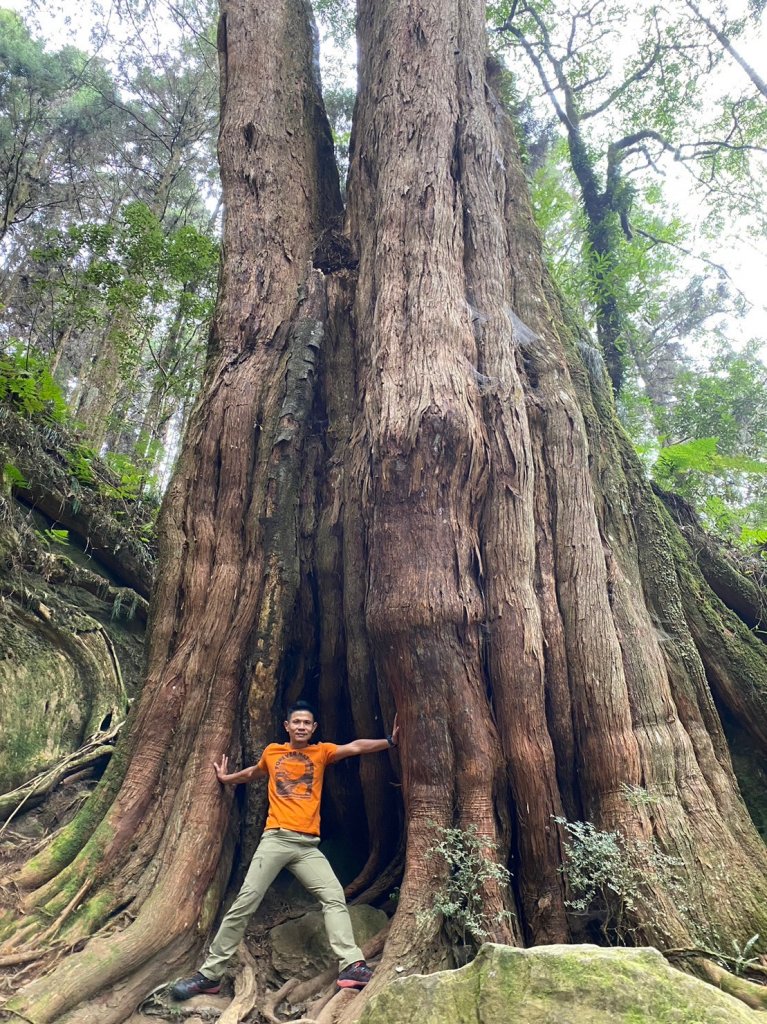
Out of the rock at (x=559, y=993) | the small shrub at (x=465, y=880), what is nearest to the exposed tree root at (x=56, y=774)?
the small shrub at (x=465, y=880)

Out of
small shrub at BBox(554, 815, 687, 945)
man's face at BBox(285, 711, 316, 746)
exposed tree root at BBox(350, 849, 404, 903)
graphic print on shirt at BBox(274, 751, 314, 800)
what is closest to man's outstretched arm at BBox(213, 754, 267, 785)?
graphic print on shirt at BBox(274, 751, 314, 800)

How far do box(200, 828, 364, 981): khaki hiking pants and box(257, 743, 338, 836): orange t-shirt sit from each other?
0.25ft

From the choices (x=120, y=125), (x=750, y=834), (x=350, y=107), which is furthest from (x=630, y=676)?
(x=120, y=125)

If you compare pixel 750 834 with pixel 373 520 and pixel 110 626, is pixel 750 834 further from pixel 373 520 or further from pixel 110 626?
pixel 110 626

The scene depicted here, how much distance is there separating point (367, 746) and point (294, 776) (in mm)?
531

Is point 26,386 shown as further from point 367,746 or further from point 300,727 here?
point 367,746

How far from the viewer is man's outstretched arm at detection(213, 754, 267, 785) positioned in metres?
4.28

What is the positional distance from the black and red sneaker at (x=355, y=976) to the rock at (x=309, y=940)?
331 mm

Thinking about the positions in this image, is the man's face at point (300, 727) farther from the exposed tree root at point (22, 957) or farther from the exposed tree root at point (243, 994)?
the exposed tree root at point (22, 957)

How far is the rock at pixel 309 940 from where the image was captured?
388cm

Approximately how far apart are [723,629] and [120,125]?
70.6ft

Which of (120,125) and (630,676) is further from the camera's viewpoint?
(120,125)

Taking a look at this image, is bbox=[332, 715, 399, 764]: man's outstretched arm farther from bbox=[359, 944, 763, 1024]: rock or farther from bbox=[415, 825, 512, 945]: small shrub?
bbox=[359, 944, 763, 1024]: rock

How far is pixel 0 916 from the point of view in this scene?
364cm
